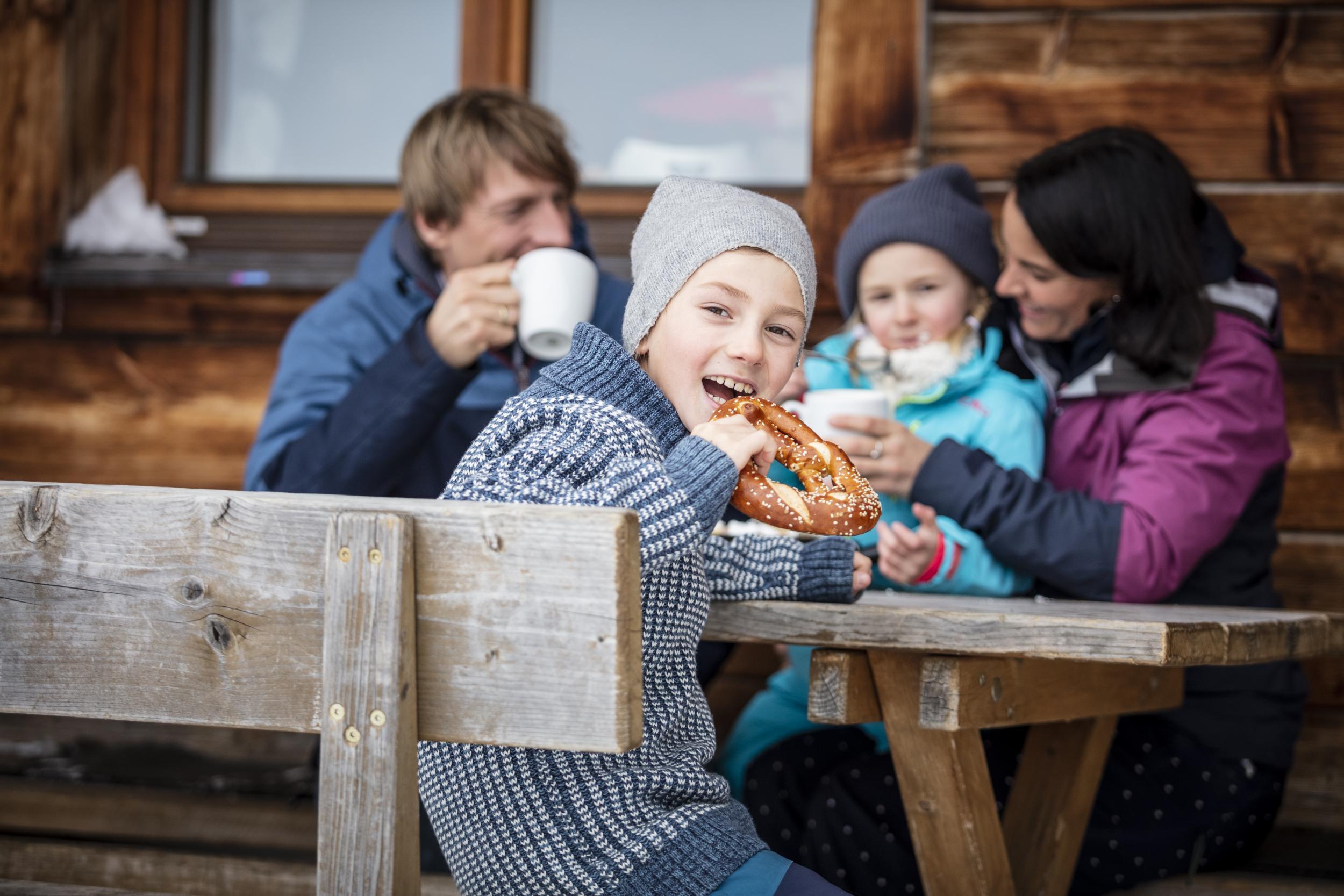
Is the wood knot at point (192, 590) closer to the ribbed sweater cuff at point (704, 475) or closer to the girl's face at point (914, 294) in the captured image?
the ribbed sweater cuff at point (704, 475)

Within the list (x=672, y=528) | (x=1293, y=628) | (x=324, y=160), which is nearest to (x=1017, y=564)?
(x=1293, y=628)

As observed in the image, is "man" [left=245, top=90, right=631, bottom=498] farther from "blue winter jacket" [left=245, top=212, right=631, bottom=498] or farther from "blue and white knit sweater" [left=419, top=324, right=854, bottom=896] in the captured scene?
"blue and white knit sweater" [left=419, top=324, right=854, bottom=896]

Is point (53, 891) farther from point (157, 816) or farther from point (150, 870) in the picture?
point (157, 816)

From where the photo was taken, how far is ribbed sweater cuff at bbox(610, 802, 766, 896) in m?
1.36

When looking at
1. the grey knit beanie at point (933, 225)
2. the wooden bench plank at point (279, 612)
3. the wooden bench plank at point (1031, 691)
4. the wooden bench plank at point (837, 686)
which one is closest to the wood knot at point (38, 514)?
the wooden bench plank at point (279, 612)

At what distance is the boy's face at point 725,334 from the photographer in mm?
1672

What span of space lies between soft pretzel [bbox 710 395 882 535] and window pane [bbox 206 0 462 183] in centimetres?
214

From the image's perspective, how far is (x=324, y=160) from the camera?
3.53 metres

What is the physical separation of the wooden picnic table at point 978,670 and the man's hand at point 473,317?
875 millimetres

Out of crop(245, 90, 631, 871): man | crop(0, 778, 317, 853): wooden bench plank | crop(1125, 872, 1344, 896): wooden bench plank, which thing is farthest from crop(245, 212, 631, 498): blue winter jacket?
crop(1125, 872, 1344, 896): wooden bench plank

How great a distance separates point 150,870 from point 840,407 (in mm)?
1596

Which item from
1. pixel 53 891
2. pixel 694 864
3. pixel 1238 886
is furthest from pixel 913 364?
pixel 53 891

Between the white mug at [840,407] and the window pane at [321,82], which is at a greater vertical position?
the window pane at [321,82]

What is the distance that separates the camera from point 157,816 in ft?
9.31
